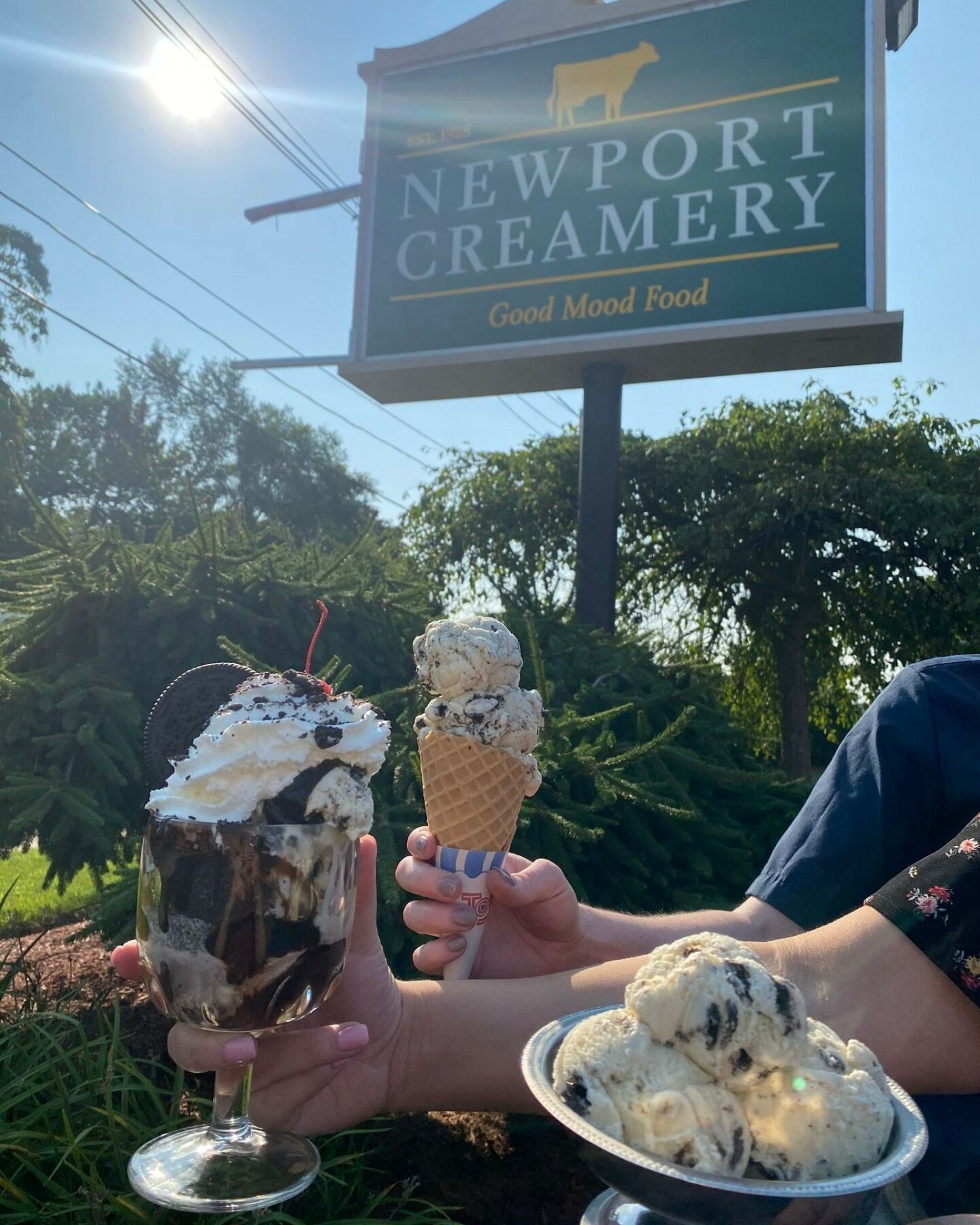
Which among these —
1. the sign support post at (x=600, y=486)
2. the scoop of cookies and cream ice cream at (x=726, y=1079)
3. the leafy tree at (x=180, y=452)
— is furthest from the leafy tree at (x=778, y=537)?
the leafy tree at (x=180, y=452)

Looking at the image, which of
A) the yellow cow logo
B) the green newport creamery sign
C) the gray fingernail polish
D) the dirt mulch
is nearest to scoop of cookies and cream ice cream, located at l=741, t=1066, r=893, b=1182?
the gray fingernail polish

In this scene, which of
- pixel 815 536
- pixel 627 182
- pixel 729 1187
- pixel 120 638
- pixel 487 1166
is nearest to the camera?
pixel 729 1187

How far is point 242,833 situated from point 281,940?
0.14 meters

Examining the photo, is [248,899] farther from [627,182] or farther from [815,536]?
[815,536]

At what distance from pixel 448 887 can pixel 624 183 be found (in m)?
5.46

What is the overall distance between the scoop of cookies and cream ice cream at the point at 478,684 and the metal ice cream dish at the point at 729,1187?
0.86 m

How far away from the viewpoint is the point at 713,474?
25.0 ft

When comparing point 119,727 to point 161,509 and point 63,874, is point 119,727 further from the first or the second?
point 161,509

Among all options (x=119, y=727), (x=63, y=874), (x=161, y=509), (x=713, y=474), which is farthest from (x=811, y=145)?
(x=161, y=509)

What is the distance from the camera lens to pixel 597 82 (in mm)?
5812

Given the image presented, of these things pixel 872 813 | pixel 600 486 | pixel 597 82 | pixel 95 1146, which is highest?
pixel 597 82

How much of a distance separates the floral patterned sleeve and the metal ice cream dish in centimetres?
56

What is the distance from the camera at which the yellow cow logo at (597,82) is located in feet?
18.8

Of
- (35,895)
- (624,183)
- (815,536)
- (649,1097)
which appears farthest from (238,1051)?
(815,536)
